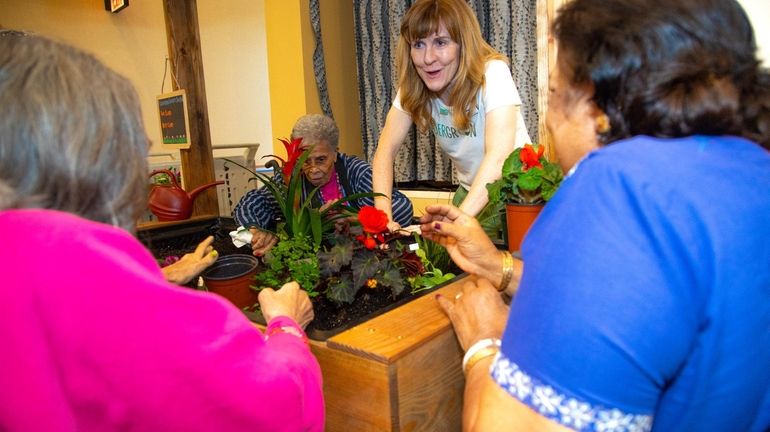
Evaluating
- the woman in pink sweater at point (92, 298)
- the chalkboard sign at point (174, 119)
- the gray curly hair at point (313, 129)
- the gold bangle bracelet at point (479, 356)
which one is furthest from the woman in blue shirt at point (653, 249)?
the chalkboard sign at point (174, 119)

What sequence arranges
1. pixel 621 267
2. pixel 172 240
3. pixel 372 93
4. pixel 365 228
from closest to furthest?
pixel 621 267
pixel 365 228
pixel 172 240
pixel 372 93

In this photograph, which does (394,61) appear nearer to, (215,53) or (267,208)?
(267,208)

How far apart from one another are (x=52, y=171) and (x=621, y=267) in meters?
0.61

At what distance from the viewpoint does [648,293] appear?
21.3 inches

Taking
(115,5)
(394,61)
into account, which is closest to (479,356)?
(394,61)

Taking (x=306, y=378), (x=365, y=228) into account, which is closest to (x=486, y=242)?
(x=365, y=228)

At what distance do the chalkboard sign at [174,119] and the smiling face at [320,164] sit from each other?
64 cm

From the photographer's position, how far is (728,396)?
0.60 metres

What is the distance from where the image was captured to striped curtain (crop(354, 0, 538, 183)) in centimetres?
287

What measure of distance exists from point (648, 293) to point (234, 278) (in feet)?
3.04

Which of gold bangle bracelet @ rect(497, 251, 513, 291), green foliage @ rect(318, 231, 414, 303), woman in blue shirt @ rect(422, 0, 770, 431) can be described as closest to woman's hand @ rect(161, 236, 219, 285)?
green foliage @ rect(318, 231, 414, 303)

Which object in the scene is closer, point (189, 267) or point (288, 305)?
point (288, 305)

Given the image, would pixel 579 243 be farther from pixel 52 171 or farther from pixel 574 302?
pixel 52 171

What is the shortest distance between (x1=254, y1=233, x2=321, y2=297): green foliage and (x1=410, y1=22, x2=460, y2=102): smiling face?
797 mm
